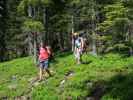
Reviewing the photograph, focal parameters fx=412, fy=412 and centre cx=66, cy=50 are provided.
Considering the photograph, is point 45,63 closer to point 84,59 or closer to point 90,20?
point 84,59

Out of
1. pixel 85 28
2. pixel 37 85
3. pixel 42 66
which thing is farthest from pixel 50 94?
pixel 85 28

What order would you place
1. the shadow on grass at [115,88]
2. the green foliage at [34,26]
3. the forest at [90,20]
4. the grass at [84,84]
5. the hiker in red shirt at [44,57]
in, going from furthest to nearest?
the green foliage at [34,26] < the forest at [90,20] < the hiker in red shirt at [44,57] < the grass at [84,84] < the shadow on grass at [115,88]

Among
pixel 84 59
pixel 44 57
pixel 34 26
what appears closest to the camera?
pixel 44 57

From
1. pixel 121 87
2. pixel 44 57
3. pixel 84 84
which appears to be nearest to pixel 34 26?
pixel 44 57

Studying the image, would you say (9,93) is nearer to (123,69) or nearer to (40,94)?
(40,94)

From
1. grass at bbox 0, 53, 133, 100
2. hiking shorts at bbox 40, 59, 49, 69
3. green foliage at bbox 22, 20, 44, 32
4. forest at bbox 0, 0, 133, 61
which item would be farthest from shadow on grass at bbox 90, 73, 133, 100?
green foliage at bbox 22, 20, 44, 32

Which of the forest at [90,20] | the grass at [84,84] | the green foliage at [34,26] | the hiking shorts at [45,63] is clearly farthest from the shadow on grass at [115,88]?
the green foliage at [34,26]

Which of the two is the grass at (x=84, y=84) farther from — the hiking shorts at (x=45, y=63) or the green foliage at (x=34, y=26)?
the green foliage at (x=34, y=26)

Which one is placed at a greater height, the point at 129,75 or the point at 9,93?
the point at 129,75

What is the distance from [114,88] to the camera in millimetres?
17219

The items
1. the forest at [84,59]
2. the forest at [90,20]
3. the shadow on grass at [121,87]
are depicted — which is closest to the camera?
the shadow on grass at [121,87]

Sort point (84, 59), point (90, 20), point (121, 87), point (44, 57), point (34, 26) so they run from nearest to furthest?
1. point (121, 87)
2. point (44, 57)
3. point (84, 59)
4. point (34, 26)
5. point (90, 20)

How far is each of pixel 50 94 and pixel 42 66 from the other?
4.27 metres

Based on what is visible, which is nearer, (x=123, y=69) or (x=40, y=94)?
(x=40, y=94)
